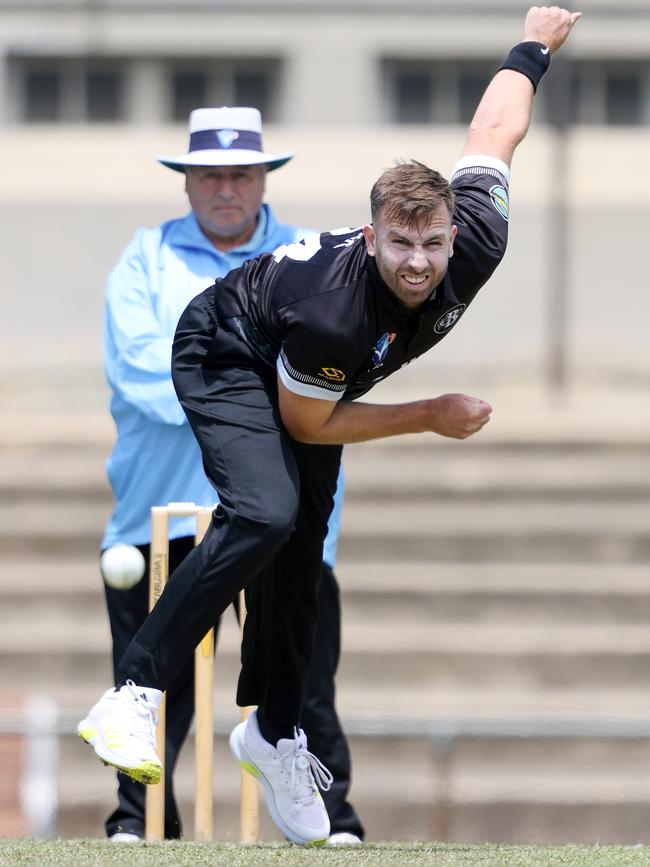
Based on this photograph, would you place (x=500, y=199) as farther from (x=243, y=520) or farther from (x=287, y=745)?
(x=287, y=745)

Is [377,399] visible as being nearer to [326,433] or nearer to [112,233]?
[112,233]

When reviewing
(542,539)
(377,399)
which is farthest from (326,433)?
(377,399)

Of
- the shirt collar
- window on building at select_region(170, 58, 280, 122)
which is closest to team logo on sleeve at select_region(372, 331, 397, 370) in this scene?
the shirt collar

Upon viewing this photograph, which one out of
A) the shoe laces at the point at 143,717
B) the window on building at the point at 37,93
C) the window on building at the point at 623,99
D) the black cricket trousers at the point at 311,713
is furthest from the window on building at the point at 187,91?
the shoe laces at the point at 143,717

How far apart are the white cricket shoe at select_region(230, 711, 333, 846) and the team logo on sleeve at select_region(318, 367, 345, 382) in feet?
3.02

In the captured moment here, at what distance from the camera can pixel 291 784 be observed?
3.62 meters

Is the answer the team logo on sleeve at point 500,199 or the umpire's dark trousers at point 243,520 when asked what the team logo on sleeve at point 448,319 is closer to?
the team logo on sleeve at point 500,199

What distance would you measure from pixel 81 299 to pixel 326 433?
6.15 m

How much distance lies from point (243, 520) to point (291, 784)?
772 mm

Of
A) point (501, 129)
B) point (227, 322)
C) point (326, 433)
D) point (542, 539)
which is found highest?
point (501, 129)

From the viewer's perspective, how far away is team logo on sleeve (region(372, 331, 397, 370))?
3150 millimetres

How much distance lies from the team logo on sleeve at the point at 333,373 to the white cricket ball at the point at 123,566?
3.75 feet

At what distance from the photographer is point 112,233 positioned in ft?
30.2

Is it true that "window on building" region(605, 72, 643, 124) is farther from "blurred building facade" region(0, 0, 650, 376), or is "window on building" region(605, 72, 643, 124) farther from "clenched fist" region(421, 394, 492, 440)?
"clenched fist" region(421, 394, 492, 440)
